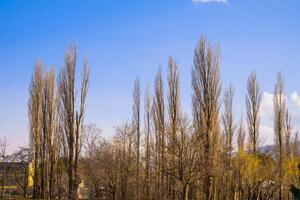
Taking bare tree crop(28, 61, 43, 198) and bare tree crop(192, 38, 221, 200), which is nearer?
bare tree crop(192, 38, 221, 200)

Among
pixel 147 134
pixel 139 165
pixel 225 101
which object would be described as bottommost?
pixel 139 165

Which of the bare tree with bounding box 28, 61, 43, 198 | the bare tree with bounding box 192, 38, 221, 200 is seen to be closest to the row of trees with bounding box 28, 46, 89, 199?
the bare tree with bounding box 28, 61, 43, 198

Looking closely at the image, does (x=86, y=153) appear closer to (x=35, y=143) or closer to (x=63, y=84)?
(x=35, y=143)

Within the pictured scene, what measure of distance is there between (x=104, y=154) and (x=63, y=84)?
23.2ft

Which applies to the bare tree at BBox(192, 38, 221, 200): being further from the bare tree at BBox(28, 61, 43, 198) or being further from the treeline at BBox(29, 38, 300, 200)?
the bare tree at BBox(28, 61, 43, 198)

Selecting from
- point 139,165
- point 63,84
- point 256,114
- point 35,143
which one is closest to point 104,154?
point 139,165

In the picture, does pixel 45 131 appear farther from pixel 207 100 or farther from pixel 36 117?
pixel 207 100

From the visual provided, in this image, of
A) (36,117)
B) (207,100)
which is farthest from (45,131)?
(207,100)

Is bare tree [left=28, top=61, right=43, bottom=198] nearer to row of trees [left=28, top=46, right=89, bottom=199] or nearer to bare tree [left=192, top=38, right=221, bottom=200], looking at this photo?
Result: row of trees [left=28, top=46, right=89, bottom=199]

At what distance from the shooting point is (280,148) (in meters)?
30.0

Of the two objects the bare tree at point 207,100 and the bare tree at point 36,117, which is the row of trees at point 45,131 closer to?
the bare tree at point 36,117

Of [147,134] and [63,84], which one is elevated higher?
[63,84]

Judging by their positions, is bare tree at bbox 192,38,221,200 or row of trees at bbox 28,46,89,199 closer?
bare tree at bbox 192,38,221,200

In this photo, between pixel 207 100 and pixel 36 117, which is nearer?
pixel 207 100
